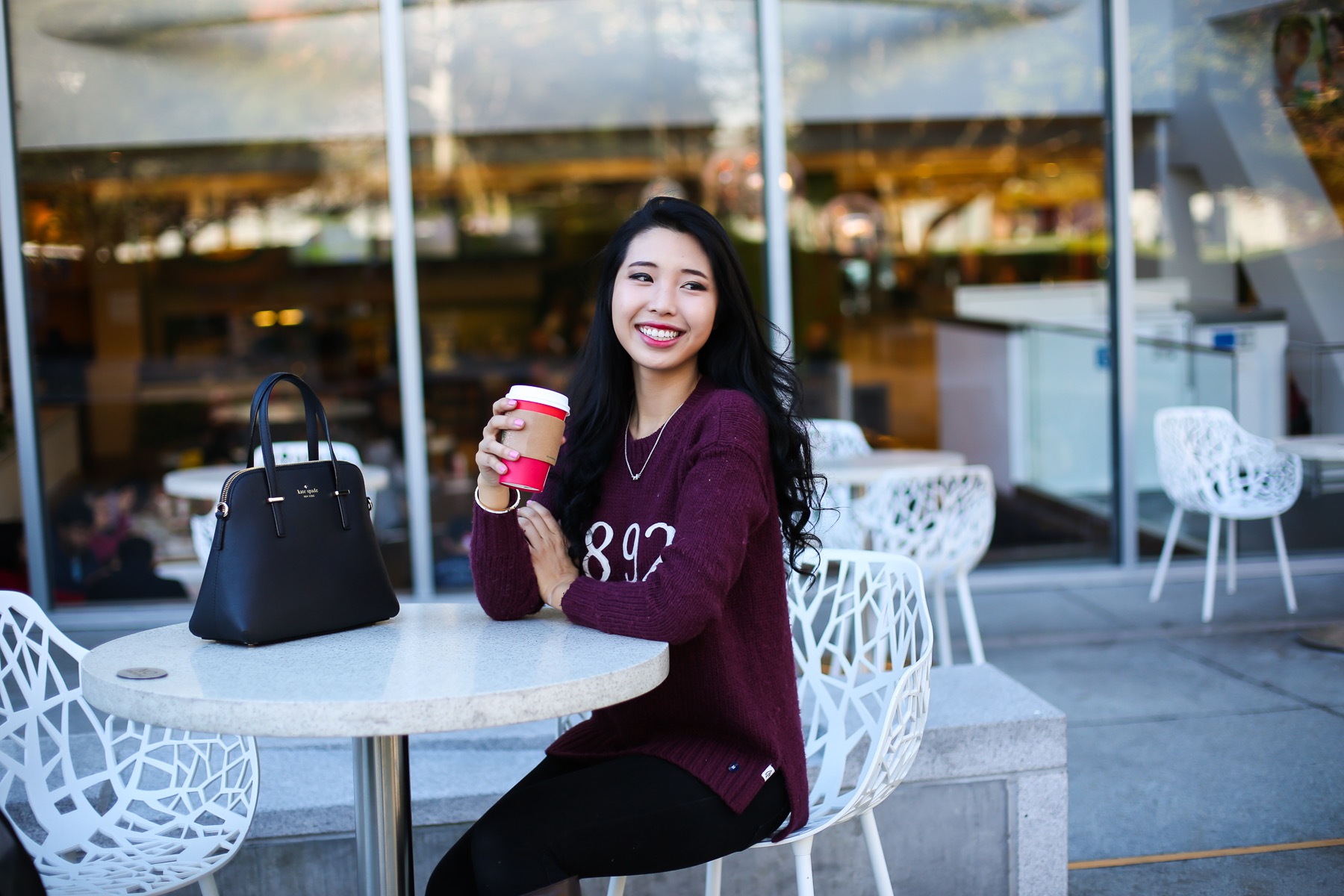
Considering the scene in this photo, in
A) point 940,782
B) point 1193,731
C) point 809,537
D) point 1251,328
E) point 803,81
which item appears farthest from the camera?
point 803,81

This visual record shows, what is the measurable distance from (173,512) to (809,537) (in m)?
4.72

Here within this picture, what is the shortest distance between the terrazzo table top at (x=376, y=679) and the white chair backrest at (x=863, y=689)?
0.48 m

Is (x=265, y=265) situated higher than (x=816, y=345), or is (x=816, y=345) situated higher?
(x=265, y=265)

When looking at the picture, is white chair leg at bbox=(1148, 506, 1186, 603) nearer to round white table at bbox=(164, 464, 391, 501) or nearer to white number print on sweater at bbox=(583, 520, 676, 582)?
round white table at bbox=(164, 464, 391, 501)

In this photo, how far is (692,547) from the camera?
1548 millimetres

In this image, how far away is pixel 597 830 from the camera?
4.95 feet

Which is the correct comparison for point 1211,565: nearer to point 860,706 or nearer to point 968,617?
point 968,617

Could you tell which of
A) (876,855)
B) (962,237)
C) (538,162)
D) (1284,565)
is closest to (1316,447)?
(1284,565)

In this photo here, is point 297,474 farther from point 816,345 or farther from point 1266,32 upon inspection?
point 816,345

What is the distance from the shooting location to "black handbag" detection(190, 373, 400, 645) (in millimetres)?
1514

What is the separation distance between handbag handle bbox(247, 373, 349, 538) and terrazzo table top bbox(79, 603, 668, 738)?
0.56ft

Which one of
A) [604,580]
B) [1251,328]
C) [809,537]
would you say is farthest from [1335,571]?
[604,580]

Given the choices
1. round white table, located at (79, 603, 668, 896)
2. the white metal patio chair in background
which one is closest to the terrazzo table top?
round white table, located at (79, 603, 668, 896)

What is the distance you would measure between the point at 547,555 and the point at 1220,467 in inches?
156
